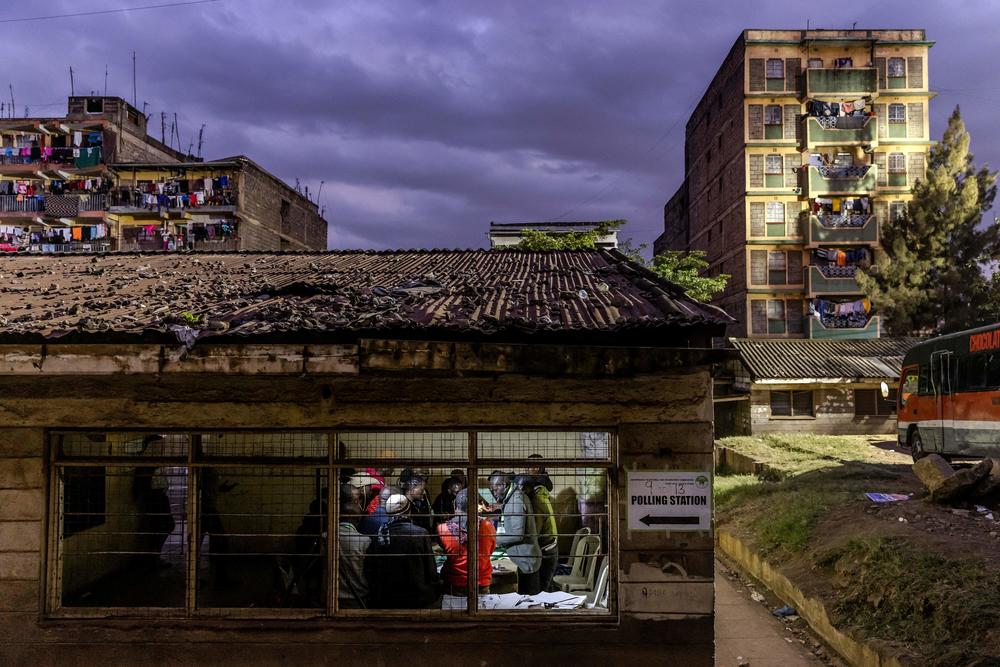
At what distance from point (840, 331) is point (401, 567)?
30475mm

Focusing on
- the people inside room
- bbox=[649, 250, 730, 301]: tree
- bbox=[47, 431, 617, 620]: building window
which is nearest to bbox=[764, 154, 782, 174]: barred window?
bbox=[649, 250, 730, 301]: tree

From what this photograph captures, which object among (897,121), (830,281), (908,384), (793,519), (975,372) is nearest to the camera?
(793,519)

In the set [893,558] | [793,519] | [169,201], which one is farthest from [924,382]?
[169,201]

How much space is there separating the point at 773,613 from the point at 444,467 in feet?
21.1

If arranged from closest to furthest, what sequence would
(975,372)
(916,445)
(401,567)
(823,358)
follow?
(401,567) < (975,372) < (916,445) < (823,358)

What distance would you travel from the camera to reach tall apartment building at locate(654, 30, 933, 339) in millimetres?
30500

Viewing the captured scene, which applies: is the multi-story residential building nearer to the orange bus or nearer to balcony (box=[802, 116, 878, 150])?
balcony (box=[802, 116, 878, 150])

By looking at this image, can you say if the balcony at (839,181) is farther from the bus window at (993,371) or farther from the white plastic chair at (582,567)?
the white plastic chair at (582,567)

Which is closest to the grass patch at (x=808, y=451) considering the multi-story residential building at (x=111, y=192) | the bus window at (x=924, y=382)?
the bus window at (x=924, y=382)

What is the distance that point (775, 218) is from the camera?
103ft

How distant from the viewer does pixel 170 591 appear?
686 cm

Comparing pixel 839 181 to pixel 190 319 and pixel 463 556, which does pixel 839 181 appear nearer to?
pixel 463 556

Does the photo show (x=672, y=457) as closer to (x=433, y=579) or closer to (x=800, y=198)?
(x=433, y=579)

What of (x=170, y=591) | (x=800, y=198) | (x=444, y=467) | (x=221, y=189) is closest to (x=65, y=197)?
(x=221, y=189)
